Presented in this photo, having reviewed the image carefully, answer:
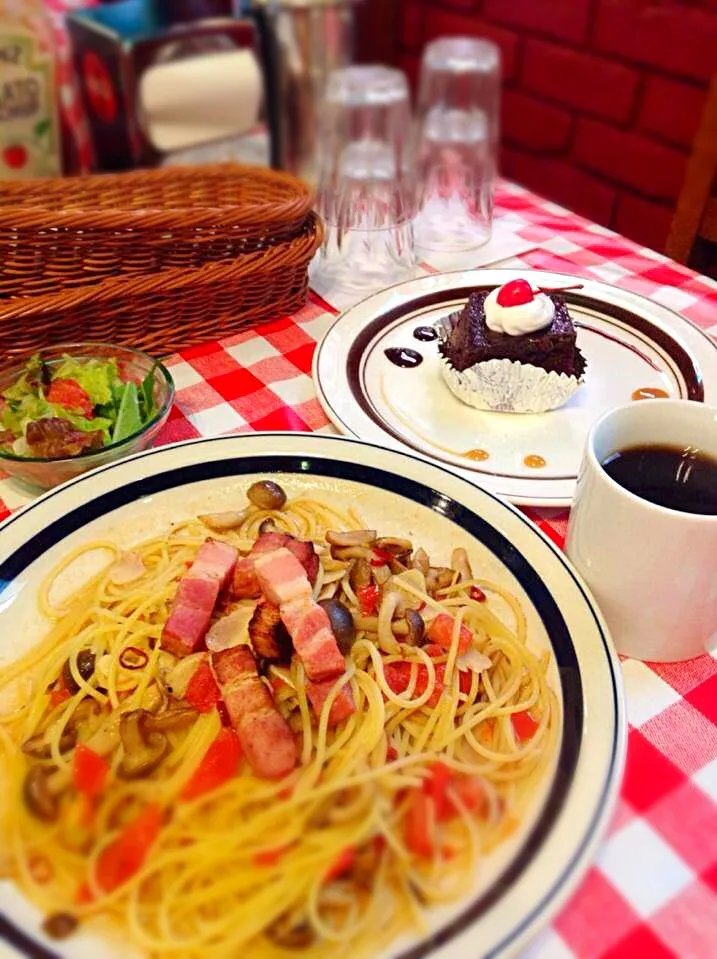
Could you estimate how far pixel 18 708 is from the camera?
0.91m

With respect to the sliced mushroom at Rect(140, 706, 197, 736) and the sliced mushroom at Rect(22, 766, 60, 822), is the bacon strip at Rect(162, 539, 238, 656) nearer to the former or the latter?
the sliced mushroom at Rect(140, 706, 197, 736)

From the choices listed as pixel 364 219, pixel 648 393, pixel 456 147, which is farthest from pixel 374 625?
pixel 456 147

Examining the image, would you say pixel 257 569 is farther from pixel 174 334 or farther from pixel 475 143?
pixel 475 143

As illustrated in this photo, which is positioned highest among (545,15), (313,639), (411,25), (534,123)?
(545,15)

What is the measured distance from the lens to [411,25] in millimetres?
3977

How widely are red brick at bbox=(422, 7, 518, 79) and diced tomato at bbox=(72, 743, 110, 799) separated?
11.4 feet

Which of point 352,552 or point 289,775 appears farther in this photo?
point 352,552

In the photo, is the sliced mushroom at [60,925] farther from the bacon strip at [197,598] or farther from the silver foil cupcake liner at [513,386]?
the silver foil cupcake liner at [513,386]

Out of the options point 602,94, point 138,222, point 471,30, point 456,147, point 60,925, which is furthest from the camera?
point 471,30

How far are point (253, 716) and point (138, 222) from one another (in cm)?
86

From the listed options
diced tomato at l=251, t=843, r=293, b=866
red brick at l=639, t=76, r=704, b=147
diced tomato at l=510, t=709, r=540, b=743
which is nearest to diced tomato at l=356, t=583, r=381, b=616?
diced tomato at l=510, t=709, r=540, b=743

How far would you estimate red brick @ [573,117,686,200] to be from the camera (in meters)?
3.00

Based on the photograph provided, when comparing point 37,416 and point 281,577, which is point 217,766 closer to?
point 281,577

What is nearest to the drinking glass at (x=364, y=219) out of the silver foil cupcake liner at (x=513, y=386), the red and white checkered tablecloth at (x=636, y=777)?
the red and white checkered tablecloth at (x=636, y=777)
